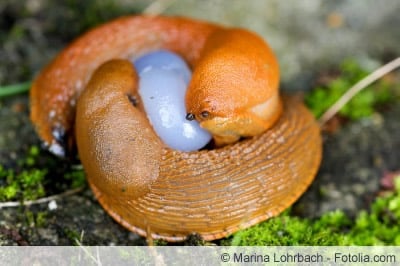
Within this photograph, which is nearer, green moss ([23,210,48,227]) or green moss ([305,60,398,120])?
green moss ([23,210,48,227])

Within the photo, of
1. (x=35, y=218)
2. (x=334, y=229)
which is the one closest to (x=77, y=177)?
(x=35, y=218)

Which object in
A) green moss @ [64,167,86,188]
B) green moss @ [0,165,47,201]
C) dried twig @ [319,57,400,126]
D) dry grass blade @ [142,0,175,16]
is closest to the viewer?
green moss @ [0,165,47,201]

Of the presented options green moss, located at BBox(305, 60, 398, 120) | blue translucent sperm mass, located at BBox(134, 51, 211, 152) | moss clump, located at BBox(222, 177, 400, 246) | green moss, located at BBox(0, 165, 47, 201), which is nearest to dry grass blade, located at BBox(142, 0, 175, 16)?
blue translucent sperm mass, located at BBox(134, 51, 211, 152)

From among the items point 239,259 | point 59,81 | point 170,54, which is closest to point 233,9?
point 170,54

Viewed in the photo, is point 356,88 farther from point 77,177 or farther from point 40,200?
point 40,200

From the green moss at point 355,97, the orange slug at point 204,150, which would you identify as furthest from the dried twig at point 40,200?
the green moss at point 355,97

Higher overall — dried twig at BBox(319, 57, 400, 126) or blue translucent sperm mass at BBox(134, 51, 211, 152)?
blue translucent sperm mass at BBox(134, 51, 211, 152)

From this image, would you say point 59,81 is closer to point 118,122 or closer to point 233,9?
point 118,122

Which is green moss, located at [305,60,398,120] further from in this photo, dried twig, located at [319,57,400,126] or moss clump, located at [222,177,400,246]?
moss clump, located at [222,177,400,246]
